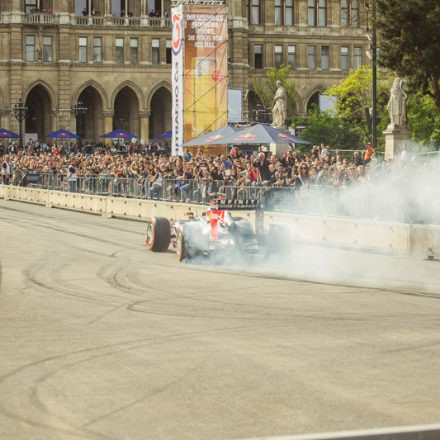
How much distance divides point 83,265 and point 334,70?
8201cm

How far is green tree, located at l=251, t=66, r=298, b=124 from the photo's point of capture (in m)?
90.8

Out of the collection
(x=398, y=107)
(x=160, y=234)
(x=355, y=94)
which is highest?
(x=355, y=94)

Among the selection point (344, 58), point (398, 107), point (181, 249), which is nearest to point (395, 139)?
point (398, 107)

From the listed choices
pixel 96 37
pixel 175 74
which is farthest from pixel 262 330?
pixel 96 37

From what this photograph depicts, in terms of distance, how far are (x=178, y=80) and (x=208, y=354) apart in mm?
39530

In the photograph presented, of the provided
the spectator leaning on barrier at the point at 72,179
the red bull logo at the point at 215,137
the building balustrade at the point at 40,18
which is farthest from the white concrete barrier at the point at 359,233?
the building balustrade at the point at 40,18

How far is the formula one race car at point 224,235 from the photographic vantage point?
20.5 metres

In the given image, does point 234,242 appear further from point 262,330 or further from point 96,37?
point 96,37

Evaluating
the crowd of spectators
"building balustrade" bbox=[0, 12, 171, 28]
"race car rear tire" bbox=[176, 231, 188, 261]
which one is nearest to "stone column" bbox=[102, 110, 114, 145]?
"building balustrade" bbox=[0, 12, 171, 28]

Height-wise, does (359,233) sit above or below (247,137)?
below

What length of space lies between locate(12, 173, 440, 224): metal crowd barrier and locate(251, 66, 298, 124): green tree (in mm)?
50965

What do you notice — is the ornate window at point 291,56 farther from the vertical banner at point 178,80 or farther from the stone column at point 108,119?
the vertical banner at point 178,80

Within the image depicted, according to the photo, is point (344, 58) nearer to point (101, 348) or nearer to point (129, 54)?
point (129, 54)

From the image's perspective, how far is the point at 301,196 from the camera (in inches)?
1058
